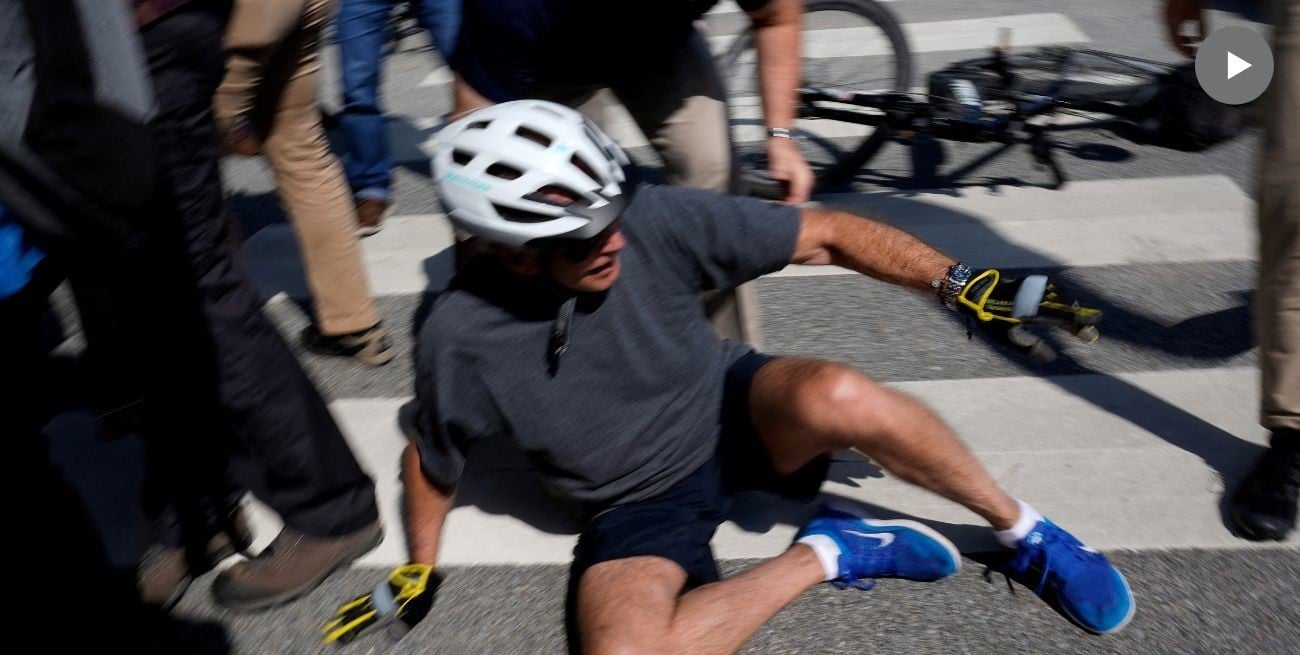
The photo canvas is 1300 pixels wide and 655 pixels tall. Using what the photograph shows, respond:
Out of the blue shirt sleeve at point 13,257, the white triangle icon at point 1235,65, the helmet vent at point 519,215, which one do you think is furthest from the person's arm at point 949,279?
the white triangle icon at point 1235,65

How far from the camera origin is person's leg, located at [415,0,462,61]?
171 inches

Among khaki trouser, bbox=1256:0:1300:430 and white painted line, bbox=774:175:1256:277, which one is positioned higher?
khaki trouser, bbox=1256:0:1300:430

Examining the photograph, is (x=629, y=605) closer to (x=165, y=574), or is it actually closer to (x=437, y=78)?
(x=165, y=574)

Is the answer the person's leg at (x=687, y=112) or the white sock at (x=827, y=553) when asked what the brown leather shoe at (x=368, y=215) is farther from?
the white sock at (x=827, y=553)

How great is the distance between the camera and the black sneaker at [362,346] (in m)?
3.72

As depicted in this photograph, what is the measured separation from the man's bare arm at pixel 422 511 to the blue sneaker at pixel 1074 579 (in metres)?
1.33

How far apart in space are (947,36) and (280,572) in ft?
17.4

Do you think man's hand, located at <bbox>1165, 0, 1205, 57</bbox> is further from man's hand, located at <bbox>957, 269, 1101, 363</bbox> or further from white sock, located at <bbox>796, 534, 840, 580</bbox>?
white sock, located at <bbox>796, 534, 840, 580</bbox>

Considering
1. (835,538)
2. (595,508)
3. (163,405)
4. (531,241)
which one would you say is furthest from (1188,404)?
(163,405)

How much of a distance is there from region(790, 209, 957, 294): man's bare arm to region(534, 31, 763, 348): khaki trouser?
649 mm

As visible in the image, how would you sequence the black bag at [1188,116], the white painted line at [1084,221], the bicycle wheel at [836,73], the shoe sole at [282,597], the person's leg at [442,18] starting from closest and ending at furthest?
the shoe sole at [282,597]
the white painted line at [1084,221]
the black bag at [1188,116]
the person's leg at [442,18]
the bicycle wheel at [836,73]

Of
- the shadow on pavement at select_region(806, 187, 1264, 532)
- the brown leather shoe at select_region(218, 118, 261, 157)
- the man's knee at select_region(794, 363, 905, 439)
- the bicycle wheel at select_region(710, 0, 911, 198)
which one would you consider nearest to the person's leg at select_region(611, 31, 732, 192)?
the shadow on pavement at select_region(806, 187, 1264, 532)

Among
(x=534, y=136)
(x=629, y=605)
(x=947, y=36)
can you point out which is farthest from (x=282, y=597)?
(x=947, y=36)

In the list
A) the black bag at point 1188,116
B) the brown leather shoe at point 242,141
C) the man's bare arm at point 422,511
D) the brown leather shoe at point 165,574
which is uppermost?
the black bag at point 1188,116
